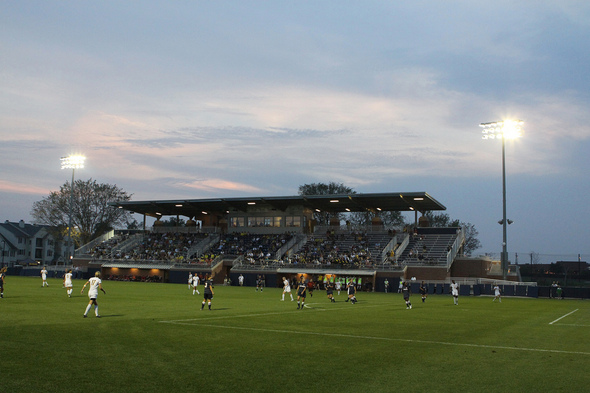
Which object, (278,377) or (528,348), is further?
(528,348)

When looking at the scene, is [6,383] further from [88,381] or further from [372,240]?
[372,240]

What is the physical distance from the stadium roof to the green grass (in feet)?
158

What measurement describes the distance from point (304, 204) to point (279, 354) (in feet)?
215

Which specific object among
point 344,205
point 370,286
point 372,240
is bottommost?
point 370,286

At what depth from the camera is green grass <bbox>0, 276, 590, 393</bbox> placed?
11344 millimetres

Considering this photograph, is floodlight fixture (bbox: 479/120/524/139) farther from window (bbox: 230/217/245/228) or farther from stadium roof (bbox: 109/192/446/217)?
window (bbox: 230/217/245/228)

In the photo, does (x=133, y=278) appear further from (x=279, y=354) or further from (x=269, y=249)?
(x=279, y=354)

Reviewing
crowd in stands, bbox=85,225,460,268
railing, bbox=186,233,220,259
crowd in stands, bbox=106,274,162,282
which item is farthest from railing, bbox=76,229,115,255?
railing, bbox=186,233,220,259

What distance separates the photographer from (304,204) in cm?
8031

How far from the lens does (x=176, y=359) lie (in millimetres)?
13625

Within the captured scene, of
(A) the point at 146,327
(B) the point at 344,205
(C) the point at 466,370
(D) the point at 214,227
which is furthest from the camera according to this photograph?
(D) the point at 214,227

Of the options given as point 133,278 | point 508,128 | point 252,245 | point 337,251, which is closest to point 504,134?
point 508,128

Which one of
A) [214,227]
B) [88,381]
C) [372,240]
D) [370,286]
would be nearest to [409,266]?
[370,286]

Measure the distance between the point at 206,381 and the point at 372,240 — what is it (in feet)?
207
